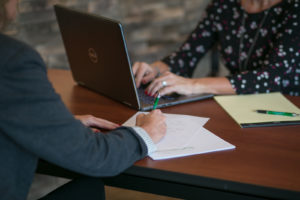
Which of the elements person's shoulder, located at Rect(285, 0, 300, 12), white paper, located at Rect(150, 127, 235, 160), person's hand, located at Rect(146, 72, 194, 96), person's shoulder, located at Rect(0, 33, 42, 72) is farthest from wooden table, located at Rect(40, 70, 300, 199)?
person's shoulder, located at Rect(285, 0, 300, 12)

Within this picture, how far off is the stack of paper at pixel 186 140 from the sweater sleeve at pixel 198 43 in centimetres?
71

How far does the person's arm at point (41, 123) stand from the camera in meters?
0.80

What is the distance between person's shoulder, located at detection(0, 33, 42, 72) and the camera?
797 millimetres

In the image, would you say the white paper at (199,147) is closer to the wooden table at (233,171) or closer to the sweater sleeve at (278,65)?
the wooden table at (233,171)

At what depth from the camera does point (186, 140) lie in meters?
1.09

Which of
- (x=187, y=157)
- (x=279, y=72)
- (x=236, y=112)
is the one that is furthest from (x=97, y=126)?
(x=279, y=72)

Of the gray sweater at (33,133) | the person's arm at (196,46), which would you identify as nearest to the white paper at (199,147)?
the gray sweater at (33,133)

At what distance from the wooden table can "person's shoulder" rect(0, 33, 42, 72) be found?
39 cm

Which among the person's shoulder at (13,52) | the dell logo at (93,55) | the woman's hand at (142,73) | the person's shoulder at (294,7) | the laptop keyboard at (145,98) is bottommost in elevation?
the laptop keyboard at (145,98)


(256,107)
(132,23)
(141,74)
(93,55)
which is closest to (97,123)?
(93,55)

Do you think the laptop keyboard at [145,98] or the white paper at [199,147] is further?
the laptop keyboard at [145,98]

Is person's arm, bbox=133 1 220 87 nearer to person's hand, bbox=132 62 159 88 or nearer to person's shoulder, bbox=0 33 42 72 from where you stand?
person's hand, bbox=132 62 159 88

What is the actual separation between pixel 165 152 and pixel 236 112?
37 cm

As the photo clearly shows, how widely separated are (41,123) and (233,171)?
482mm
